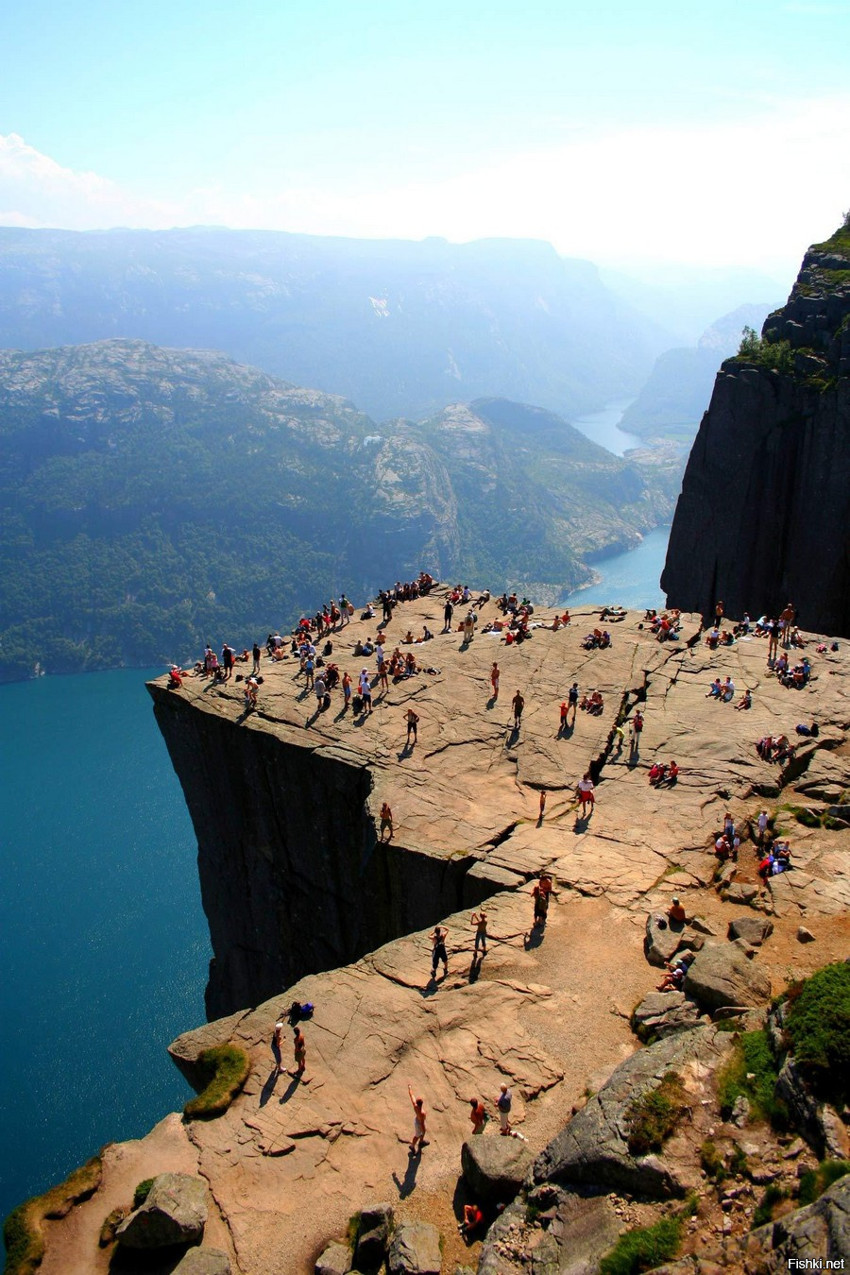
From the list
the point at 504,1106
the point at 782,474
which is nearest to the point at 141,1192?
the point at 504,1106

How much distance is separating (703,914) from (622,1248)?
12.5 m

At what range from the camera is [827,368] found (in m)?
54.1

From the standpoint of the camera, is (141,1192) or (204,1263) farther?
(141,1192)

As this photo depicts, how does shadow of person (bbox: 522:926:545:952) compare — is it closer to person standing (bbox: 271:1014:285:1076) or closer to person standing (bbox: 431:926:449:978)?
person standing (bbox: 431:926:449:978)

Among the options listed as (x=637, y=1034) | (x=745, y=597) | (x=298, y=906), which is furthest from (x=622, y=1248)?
(x=745, y=597)

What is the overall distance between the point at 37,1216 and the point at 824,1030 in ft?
57.0

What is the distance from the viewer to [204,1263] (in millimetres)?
16266

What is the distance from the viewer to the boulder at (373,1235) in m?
16.3

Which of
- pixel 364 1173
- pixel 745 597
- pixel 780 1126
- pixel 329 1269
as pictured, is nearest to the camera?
pixel 780 1126

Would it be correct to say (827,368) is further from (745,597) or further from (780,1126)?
(780,1126)

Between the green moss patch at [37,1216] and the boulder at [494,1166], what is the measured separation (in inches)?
346

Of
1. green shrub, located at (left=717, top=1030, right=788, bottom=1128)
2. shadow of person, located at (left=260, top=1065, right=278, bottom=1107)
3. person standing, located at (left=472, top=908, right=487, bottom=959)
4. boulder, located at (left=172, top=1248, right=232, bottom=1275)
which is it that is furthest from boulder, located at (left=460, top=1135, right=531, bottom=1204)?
person standing, located at (left=472, top=908, right=487, bottom=959)

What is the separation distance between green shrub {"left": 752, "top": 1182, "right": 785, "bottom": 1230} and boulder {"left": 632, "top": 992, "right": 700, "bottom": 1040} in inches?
241

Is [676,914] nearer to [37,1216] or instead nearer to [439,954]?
[439,954]
